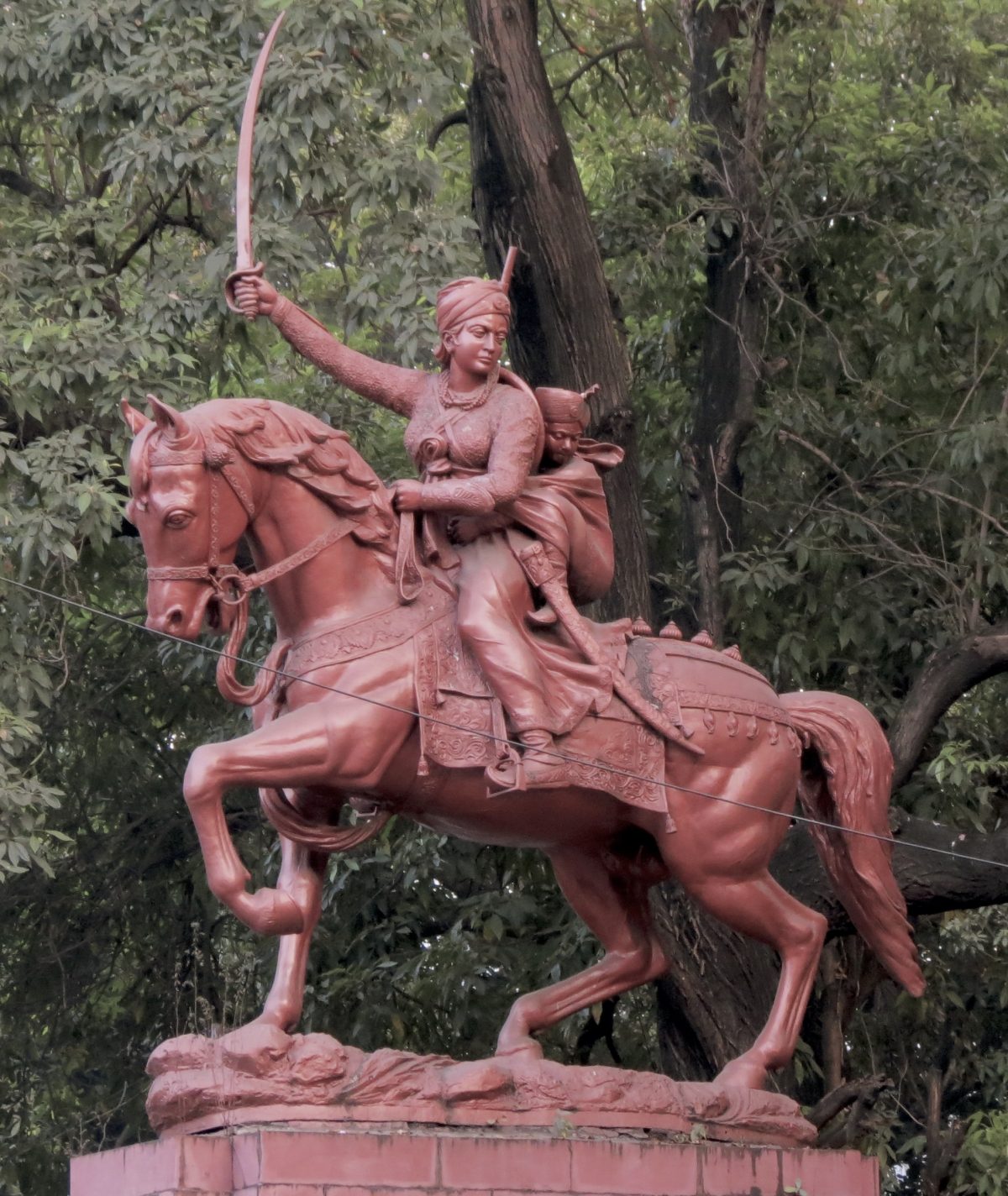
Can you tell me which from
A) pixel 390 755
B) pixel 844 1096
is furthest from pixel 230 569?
pixel 844 1096

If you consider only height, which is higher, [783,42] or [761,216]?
[783,42]

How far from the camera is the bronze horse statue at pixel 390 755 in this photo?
22.8 feet

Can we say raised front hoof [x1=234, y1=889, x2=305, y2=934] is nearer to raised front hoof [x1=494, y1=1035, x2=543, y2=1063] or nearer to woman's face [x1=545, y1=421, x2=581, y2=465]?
raised front hoof [x1=494, y1=1035, x2=543, y2=1063]

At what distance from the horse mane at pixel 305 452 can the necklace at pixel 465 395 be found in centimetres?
39

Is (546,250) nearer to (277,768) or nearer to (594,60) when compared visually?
(594,60)

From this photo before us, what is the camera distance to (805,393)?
39.9ft

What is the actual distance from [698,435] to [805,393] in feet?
2.11

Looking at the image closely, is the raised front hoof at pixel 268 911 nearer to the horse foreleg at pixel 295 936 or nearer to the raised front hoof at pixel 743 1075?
the horse foreleg at pixel 295 936

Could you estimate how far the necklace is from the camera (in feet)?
24.8

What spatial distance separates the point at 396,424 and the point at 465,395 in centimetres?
546

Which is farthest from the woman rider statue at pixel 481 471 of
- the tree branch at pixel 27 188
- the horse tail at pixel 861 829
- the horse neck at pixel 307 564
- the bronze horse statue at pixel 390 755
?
the tree branch at pixel 27 188

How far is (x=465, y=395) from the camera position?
7.59m

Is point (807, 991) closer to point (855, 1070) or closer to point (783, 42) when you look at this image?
point (855, 1070)

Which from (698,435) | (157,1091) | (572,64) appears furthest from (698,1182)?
(572,64)
